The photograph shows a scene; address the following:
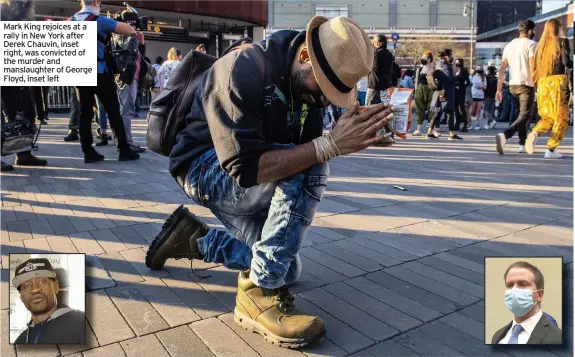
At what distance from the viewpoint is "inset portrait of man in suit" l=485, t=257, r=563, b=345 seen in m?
1.98

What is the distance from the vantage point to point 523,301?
196 centimetres

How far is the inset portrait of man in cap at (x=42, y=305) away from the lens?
198 cm

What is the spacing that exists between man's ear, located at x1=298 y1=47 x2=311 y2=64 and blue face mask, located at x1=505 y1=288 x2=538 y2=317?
1192 mm

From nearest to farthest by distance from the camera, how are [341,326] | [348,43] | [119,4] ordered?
[348,43], [341,326], [119,4]

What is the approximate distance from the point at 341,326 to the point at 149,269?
1187 millimetres

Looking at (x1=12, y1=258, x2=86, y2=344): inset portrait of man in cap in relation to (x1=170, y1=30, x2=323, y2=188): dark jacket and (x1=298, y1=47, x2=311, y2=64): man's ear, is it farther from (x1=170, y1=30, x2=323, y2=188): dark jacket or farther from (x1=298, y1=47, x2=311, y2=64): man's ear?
(x1=298, y1=47, x2=311, y2=64): man's ear

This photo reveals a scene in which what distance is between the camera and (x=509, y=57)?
7582mm

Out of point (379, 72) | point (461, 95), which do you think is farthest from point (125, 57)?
point (461, 95)

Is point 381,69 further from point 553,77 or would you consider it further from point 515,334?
point 515,334

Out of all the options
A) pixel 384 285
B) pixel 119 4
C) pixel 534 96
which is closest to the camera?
pixel 384 285

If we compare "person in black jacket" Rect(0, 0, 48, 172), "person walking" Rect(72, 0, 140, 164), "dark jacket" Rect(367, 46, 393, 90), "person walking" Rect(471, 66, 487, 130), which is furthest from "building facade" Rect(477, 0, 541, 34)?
"person in black jacket" Rect(0, 0, 48, 172)

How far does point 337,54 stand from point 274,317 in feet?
3.56

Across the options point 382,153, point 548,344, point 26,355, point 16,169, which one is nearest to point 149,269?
point 26,355

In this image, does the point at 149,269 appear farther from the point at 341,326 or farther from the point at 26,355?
the point at 341,326
